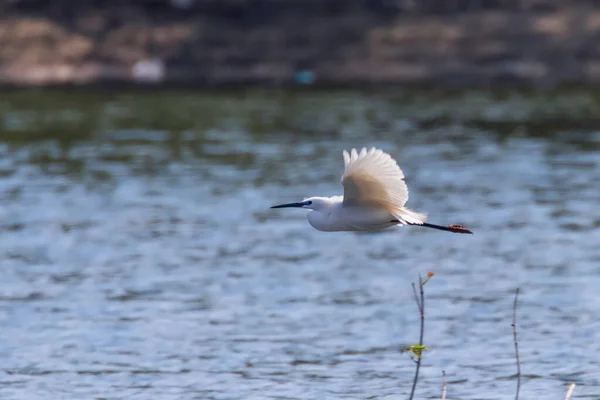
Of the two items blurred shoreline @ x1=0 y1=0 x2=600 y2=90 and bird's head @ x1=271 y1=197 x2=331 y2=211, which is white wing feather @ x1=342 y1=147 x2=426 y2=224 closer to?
bird's head @ x1=271 y1=197 x2=331 y2=211

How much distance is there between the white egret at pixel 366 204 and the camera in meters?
8.96

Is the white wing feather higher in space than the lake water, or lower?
higher

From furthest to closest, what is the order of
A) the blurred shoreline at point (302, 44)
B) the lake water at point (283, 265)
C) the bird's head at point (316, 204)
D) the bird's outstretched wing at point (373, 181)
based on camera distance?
the blurred shoreline at point (302, 44)
the lake water at point (283, 265)
the bird's head at point (316, 204)
the bird's outstretched wing at point (373, 181)

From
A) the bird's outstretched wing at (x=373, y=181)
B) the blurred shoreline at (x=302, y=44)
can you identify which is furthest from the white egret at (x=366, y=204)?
the blurred shoreline at (x=302, y=44)

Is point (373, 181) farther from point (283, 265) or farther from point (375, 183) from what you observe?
point (283, 265)

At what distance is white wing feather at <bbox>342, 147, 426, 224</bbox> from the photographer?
8766mm

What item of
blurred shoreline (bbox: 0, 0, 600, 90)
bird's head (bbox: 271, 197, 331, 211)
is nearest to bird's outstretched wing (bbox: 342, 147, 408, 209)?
bird's head (bbox: 271, 197, 331, 211)

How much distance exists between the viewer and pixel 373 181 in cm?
900

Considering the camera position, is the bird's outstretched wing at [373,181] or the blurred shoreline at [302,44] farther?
the blurred shoreline at [302,44]

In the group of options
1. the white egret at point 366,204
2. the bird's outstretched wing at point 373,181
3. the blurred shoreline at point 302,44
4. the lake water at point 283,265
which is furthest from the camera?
the blurred shoreline at point 302,44

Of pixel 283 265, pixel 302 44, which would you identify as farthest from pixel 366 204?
pixel 302 44

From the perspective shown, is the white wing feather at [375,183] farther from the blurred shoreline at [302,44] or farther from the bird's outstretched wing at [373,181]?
the blurred shoreline at [302,44]

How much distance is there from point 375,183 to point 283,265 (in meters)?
7.41

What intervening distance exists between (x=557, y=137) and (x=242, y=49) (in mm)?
18036
